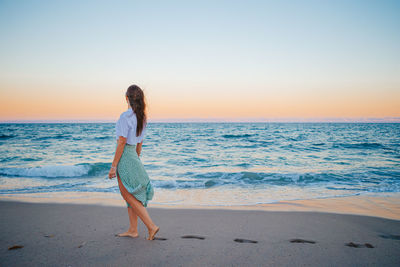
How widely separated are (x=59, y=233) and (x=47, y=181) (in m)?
5.21

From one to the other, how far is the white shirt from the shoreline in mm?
2490

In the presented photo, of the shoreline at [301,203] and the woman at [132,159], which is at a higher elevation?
the woman at [132,159]

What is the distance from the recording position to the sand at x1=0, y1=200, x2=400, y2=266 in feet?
8.91

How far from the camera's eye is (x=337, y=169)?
9.89 metres

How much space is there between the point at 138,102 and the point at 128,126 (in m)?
0.33

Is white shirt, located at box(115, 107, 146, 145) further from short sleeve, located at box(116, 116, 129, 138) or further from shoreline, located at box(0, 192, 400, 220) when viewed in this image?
shoreline, located at box(0, 192, 400, 220)

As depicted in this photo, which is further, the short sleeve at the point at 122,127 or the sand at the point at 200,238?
the short sleeve at the point at 122,127

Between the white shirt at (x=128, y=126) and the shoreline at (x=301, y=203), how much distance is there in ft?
8.17

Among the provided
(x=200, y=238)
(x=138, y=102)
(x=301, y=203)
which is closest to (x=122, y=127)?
(x=138, y=102)

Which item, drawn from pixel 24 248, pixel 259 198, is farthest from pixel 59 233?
pixel 259 198

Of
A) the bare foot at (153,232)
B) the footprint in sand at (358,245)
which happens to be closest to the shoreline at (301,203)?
the footprint in sand at (358,245)

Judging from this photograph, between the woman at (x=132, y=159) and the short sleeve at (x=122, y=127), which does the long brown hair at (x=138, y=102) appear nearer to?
the woman at (x=132, y=159)

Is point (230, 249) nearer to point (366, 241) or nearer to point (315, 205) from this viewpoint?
point (366, 241)

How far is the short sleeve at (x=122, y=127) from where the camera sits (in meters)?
2.87
